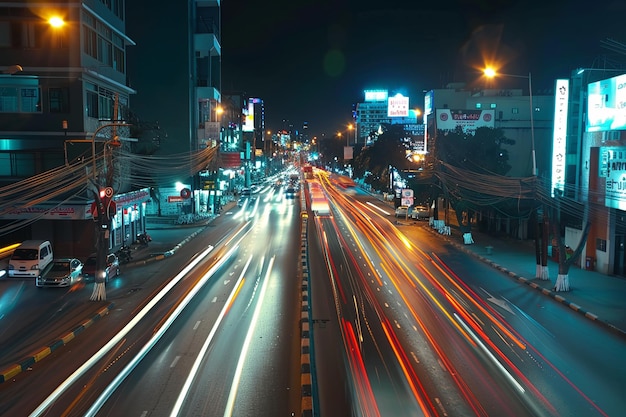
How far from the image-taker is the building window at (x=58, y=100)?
92.7 feet

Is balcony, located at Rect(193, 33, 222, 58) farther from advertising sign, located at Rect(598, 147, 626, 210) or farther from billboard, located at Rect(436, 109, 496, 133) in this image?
advertising sign, located at Rect(598, 147, 626, 210)

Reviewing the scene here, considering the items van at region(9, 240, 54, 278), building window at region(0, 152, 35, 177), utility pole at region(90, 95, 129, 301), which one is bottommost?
van at region(9, 240, 54, 278)

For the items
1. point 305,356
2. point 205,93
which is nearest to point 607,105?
point 305,356

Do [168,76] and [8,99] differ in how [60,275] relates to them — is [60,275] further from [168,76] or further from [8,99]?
[168,76]

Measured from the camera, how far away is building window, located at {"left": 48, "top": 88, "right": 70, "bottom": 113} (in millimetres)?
28266

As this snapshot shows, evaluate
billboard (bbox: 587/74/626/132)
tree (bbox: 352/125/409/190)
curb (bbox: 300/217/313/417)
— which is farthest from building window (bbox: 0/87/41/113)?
tree (bbox: 352/125/409/190)

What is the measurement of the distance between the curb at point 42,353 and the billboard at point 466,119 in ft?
127

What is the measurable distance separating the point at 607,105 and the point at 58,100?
2615 centimetres

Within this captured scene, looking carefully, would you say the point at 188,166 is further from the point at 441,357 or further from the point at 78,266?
the point at 441,357

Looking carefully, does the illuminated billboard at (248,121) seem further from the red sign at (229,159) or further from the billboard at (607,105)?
the billboard at (607,105)

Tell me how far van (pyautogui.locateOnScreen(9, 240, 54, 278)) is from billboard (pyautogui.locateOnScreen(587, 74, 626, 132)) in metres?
25.6

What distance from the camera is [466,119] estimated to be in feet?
167

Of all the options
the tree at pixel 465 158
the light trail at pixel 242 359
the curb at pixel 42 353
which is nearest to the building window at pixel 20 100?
the curb at pixel 42 353

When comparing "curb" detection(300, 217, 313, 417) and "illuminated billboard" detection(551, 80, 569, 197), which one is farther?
"illuminated billboard" detection(551, 80, 569, 197)
